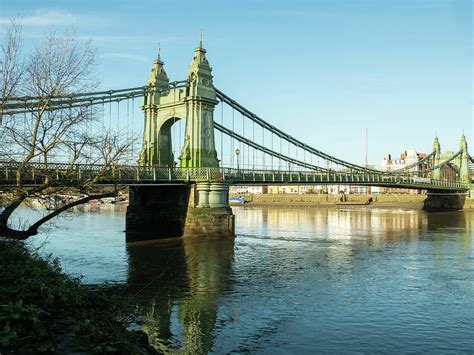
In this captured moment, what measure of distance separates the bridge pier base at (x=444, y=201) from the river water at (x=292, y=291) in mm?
58081

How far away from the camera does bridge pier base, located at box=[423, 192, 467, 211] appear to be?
9206cm

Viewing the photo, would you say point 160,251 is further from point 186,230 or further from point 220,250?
point 186,230

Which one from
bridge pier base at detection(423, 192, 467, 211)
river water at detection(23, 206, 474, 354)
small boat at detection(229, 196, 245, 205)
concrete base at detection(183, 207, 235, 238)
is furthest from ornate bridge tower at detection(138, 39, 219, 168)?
small boat at detection(229, 196, 245, 205)

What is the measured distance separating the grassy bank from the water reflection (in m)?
3.01

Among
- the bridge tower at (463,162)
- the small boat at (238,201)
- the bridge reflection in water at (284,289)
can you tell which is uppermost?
the bridge tower at (463,162)

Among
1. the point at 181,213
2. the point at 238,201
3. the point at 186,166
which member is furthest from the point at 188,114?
the point at 238,201

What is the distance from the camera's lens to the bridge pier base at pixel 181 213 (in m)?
40.2

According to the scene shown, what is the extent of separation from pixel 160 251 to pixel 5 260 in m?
21.6

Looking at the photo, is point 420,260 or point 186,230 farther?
point 186,230

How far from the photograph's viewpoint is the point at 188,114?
4262cm

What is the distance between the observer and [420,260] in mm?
29734

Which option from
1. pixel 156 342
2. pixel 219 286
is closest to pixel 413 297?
pixel 219 286

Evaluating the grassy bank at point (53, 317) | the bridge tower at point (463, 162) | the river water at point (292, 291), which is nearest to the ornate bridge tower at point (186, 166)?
the river water at point (292, 291)

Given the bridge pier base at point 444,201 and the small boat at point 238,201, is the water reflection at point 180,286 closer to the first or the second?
the bridge pier base at point 444,201
